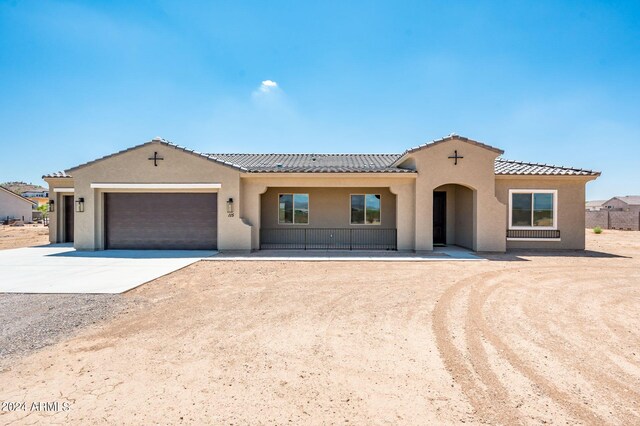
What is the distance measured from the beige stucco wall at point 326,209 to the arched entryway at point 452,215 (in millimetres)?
2207

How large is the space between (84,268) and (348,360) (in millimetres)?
8900

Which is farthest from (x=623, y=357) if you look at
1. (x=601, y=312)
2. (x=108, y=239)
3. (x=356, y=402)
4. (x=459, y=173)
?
(x=108, y=239)

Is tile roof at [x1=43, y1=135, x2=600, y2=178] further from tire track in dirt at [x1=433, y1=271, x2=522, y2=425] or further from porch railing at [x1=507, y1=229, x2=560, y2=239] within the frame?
tire track in dirt at [x1=433, y1=271, x2=522, y2=425]

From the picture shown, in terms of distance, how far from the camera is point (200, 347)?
404 cm

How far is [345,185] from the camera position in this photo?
12.7 m

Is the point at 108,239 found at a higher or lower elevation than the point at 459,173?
lower

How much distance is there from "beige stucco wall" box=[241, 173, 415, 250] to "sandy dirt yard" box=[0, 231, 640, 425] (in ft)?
19.1

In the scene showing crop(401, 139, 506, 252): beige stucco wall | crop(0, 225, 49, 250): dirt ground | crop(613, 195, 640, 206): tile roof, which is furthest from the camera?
crop(613, 195, 640, 206): tile roof

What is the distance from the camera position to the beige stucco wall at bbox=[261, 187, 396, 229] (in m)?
14.5

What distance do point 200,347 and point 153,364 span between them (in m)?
0.58

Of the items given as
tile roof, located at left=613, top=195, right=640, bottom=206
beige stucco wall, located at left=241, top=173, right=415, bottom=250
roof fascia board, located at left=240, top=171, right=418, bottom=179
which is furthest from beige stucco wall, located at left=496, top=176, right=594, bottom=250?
tile roof, located at left=613, top=195, right=640, bottom=206

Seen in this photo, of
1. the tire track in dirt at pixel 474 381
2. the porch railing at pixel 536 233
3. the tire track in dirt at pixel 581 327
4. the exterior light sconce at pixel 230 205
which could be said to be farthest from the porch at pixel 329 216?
the tire track in dirt at pixel 474 381

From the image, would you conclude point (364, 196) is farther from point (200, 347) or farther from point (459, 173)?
point (200, 347)

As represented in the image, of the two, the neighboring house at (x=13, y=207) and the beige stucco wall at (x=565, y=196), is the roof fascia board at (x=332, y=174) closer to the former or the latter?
the beige stucco wall at (x=565, y=196)
